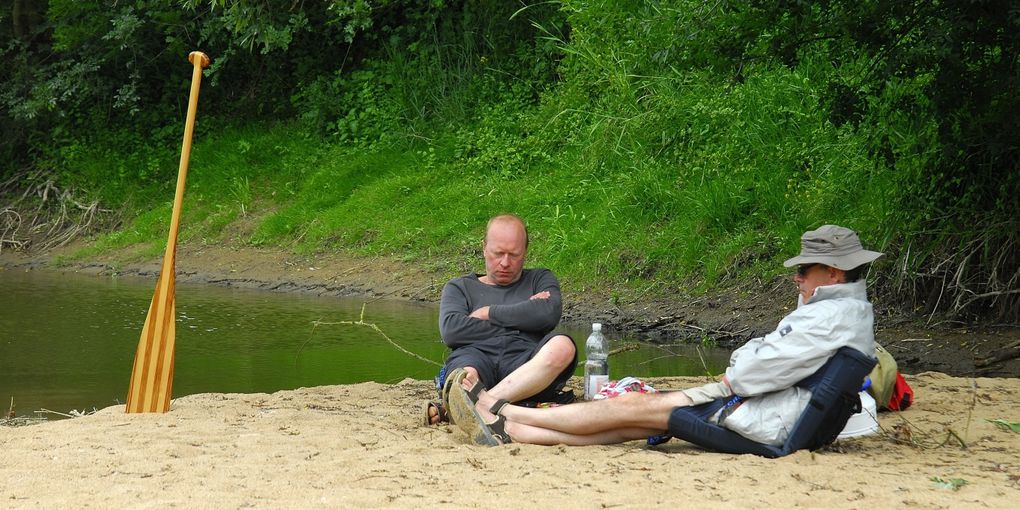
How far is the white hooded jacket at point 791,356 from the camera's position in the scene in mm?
4316

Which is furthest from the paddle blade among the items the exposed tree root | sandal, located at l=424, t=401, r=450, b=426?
the exposed tree root

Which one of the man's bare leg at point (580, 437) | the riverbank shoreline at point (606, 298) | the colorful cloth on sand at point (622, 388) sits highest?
the colorful cloth on sand at point (622, 388)

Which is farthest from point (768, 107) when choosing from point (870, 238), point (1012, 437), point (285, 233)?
point (1012, 437)

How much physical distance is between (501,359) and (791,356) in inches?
62.7

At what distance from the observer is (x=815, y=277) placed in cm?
449

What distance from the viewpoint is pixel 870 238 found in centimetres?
885

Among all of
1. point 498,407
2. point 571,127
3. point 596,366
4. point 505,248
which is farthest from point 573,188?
point 498,407

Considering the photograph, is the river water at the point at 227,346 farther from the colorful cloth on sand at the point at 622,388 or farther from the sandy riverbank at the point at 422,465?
the colorful cloth on sand at the point at 622,388

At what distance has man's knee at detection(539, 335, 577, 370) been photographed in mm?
5266

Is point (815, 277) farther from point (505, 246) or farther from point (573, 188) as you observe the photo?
point (573, 188)

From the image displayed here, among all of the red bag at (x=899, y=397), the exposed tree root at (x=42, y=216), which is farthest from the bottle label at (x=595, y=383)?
the exposed tree root at (x=42, y=216)

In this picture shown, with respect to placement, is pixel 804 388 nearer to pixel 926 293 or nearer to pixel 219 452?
pixel 219 452

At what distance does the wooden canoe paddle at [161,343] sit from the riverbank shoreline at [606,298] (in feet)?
14.4

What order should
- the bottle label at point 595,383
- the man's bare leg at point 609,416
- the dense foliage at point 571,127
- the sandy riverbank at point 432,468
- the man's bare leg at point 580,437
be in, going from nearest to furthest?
the sandy riverbank at point 432,468 < the man's bare leg at point 609,416 < the man's bare leg at point 580,437 < the bottle label at point 595,383 < the dense foliage at point 571,127
